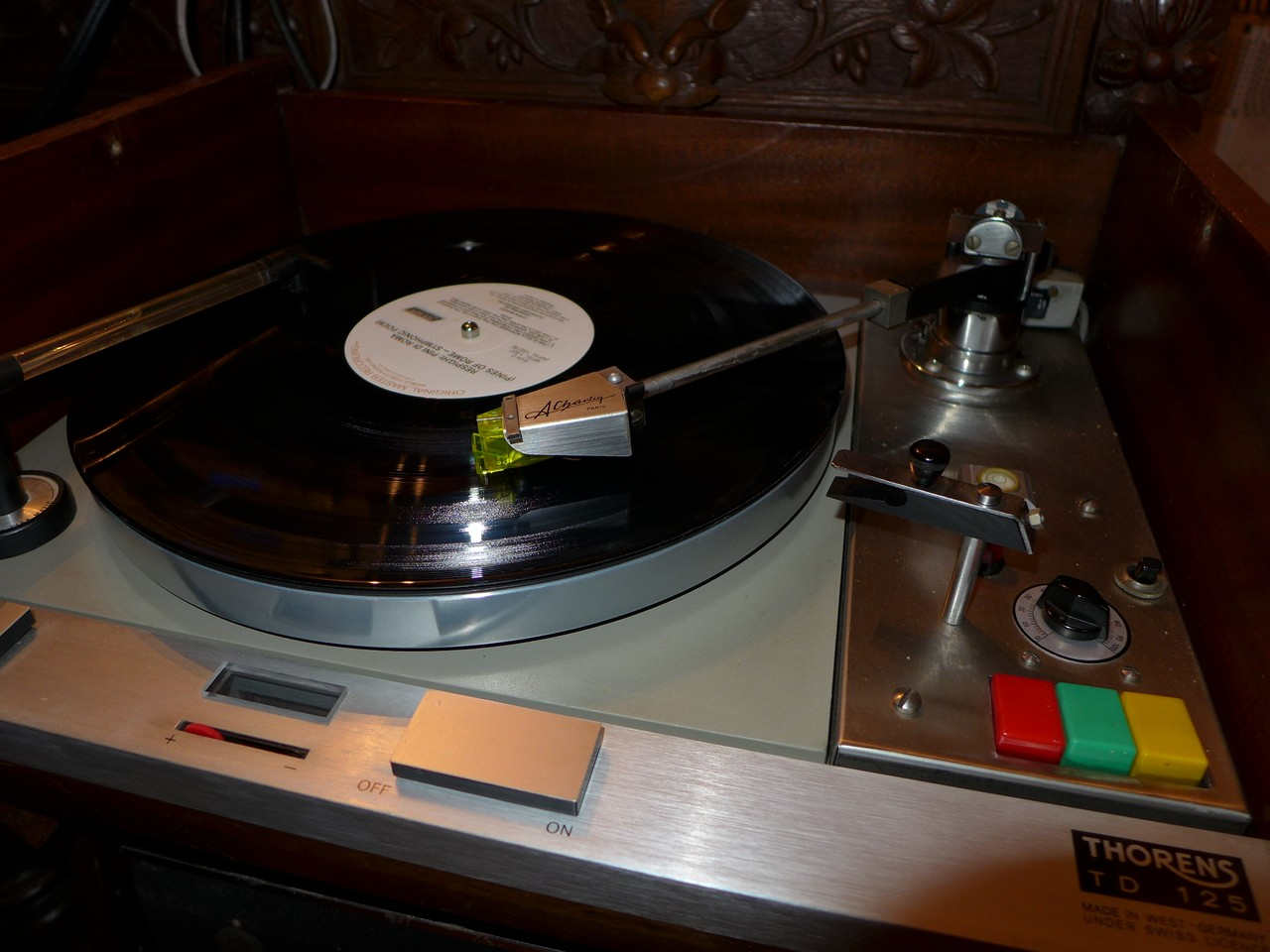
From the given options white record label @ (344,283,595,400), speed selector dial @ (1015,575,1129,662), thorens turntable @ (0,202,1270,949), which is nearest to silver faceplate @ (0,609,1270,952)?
thorens turntable @ (0,202,1270,949)

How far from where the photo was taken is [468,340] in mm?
854

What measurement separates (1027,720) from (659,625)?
0.24 m

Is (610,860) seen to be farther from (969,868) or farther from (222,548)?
Result: (222,548)

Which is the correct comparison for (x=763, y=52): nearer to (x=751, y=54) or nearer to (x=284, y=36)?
(x=751, y=54)

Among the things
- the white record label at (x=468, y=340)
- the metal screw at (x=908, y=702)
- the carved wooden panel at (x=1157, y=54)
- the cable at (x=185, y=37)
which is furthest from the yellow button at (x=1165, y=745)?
the cable at (x=185, y=37)

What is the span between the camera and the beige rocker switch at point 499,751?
1.63 ft

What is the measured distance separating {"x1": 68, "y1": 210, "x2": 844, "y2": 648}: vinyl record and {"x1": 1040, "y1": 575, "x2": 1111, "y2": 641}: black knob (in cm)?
19

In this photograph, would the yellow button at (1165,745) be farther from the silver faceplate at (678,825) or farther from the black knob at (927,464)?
the black knob at (927,464)

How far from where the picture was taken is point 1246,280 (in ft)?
2.05

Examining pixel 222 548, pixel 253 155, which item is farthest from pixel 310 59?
pixel 222 548

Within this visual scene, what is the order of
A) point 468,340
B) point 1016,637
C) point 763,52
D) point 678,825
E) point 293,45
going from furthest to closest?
point 293,45, point 763,52, point 468,340, point 1016,637, point 678,825

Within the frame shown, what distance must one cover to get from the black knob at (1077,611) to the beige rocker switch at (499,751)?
1.00 ft

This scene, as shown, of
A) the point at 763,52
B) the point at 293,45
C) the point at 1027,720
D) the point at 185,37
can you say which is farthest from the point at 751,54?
the point at 1027,720

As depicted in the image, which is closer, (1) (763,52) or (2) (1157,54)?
(2) (1157,54)
